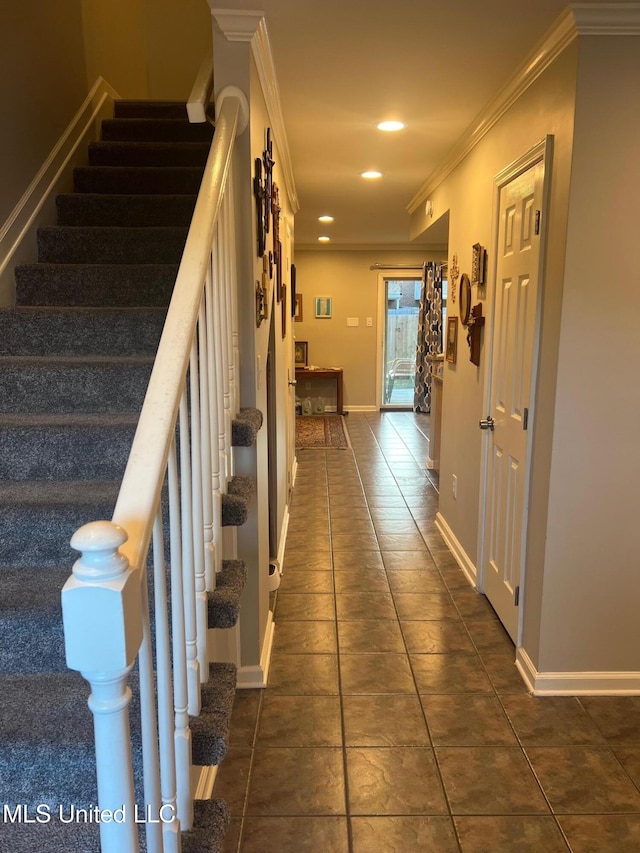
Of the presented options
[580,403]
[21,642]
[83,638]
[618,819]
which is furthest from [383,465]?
[83,638]

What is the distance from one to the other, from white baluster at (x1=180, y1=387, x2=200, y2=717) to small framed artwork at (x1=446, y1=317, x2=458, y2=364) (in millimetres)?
2800

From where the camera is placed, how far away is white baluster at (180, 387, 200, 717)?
113 cm

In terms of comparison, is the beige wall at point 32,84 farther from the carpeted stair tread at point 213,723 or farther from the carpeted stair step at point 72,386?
the carpeted stair tread at point 213,723

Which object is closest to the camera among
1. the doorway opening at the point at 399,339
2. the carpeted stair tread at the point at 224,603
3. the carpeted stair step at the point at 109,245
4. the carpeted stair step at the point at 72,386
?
the carpeted stair tread at the point at 224,603

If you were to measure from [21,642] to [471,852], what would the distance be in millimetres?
1318

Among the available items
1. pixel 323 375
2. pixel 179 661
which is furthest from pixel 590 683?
pixel 323 375

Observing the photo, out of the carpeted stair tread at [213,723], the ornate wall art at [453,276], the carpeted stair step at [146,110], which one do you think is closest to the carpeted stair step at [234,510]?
the carpeted stair tread at [213,723]

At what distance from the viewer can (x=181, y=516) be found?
112 cm

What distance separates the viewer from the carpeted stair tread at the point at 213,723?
47.9 inches

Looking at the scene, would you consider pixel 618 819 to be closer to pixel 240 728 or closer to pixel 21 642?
pixel 240 728

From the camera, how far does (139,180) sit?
3.14 meters

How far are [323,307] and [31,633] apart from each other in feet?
25.3

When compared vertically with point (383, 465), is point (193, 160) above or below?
above
